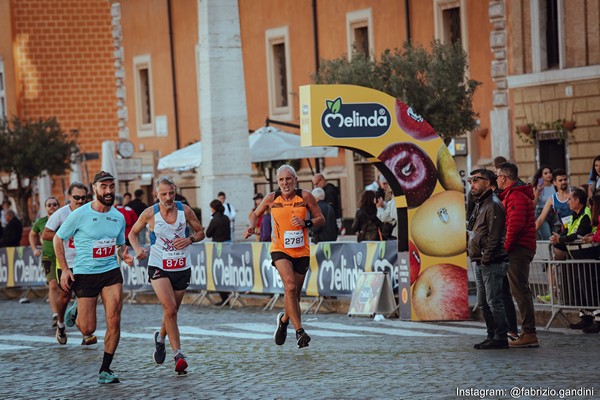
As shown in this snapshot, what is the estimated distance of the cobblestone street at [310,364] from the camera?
42.8 feet

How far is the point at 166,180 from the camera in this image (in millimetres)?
15281

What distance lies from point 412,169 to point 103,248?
5.87 meters

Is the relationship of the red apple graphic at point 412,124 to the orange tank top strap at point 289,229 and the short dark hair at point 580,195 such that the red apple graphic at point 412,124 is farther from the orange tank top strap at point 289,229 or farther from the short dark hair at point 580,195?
the orange tank top strap at point 289,229

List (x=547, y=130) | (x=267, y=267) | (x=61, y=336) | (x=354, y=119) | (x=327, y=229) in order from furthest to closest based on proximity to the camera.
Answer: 1. (x=547, y=130)
2. (x=327, y=229)
3. (x=267, y=267)
4. (x=354, y=119)
5. (x=61, y=336)

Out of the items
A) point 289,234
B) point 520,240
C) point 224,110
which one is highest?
point 224,110

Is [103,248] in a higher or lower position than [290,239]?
higher

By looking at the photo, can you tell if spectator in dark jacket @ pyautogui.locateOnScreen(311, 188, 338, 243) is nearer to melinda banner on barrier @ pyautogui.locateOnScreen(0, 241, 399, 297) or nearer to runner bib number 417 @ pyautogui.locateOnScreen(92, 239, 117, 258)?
melinda banner on barrier @ pyautogui.locateOnScreen(0, 241, 399, 297)

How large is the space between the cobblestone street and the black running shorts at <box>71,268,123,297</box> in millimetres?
799

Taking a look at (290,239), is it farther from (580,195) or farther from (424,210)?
(580,195)

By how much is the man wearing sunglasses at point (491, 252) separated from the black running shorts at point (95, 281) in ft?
11.9

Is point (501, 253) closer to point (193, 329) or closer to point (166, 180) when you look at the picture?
point (166, 180)

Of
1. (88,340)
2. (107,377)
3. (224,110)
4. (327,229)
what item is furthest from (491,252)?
(224,110)

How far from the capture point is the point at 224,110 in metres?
30.5

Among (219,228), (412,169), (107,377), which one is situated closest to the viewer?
(107,377)
